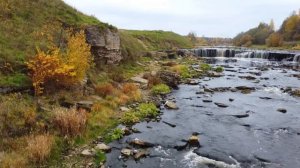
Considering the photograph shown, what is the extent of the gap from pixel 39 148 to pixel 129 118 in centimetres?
821

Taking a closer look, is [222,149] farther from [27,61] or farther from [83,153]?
[27,61]

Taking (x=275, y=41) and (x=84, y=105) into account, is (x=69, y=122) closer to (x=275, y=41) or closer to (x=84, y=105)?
(x=84, y=105)

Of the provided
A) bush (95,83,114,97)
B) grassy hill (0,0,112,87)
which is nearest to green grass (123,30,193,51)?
grassy hill (0,0,112,87)

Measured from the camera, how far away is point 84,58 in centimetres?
2434

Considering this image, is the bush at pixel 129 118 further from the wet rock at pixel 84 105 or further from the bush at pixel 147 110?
the wet rock at pixel 84 105

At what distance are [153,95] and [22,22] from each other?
13141 millimetres

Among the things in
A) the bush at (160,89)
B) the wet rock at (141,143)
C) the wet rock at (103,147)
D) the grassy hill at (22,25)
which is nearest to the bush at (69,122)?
the wet rock at (103,147)

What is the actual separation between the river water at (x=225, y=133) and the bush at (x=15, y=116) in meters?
4.75

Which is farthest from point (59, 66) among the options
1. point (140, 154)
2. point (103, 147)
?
point (140, 154)

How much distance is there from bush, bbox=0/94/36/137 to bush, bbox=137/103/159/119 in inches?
308

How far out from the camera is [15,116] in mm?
17750

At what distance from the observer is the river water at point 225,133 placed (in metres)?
16.5

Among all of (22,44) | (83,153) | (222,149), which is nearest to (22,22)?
(22,44)

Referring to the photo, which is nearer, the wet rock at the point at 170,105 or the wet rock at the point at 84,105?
the wet rock at the point at 84,105
